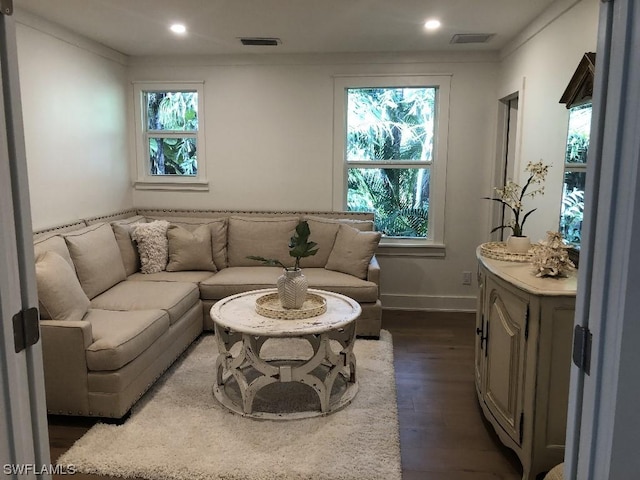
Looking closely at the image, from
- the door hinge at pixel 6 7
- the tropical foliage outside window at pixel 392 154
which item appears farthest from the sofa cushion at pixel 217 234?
the door hinge at pixel 6 7

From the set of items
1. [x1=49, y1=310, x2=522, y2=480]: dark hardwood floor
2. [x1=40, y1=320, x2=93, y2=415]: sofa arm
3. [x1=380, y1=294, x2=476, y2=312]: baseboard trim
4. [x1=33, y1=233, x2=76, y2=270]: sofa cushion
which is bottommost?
[x1=49, y1=310, x2=522, y2=480]: dark hardwood floor

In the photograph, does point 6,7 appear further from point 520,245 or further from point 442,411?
point 442,411

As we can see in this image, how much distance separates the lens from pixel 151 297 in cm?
358

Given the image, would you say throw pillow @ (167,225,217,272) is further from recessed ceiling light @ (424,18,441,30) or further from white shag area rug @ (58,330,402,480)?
recessed ceiling light @ (424,18,441,30)

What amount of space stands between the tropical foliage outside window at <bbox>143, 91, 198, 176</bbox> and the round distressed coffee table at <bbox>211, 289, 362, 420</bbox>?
2370mm

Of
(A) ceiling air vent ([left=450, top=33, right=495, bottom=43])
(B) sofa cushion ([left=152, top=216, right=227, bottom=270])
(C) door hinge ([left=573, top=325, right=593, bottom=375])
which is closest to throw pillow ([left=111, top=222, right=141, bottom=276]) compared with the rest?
(B) sofa cushion ([left=152, top=216, right=227, bottom=270])

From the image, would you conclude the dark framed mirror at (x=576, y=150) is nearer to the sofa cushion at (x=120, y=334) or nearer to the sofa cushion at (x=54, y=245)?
the sofa cushion at (x=120, y=334)

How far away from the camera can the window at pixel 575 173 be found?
265 cm

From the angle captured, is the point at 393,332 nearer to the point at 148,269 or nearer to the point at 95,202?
the point at 148,269

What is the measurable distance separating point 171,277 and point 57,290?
1370 millimetres

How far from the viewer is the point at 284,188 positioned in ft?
16.5

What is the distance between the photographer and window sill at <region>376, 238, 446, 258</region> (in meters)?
4.93

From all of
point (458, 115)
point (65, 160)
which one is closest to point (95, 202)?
point (65, 160)

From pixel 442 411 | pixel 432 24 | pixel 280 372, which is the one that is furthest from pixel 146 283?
pixel 432 24
